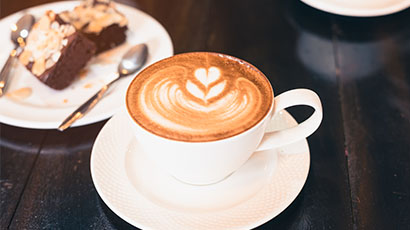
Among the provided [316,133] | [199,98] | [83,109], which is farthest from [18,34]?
[316,133]

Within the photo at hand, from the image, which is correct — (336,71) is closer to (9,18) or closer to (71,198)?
(71,198)

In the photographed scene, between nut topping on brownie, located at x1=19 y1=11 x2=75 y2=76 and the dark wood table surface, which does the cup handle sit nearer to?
the dark wood table surface

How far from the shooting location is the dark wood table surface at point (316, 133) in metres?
0.81

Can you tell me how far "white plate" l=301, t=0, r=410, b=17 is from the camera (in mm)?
1243

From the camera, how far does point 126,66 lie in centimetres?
115

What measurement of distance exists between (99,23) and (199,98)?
56 centimetres

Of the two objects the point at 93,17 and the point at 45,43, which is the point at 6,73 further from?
the point at 93,17

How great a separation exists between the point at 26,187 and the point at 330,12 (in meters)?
0.89

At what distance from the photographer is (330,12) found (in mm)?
1290

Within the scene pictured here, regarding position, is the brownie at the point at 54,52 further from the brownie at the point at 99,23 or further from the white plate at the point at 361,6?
the white plate at the point at 361,6

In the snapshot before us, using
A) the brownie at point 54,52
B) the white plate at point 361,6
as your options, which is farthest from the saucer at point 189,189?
the white plate at point 361,6

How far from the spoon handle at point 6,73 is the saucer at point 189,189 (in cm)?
36

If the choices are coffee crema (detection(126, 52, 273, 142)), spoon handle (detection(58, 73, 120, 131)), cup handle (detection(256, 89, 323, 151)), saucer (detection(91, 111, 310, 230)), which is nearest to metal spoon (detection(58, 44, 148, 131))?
spoon handle (detection(58, 73, 120, 131))

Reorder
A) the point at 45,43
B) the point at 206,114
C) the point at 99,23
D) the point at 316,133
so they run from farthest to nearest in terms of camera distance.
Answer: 1. the point at 99,23
2. the point at 45,43
3. the point at 316,133
4. the point at 206,114
